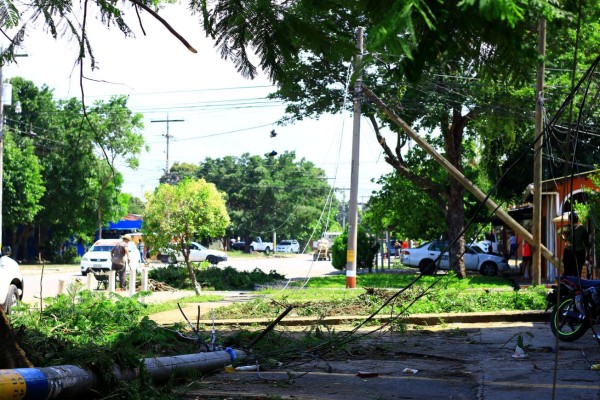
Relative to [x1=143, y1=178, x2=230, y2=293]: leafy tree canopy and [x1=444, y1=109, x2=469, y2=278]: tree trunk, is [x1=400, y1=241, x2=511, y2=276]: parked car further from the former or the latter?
[x1=143, y1=178, x2=230, y2=293]: leafy tree canopy

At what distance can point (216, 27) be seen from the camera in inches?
277

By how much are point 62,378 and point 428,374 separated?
14.3 ft

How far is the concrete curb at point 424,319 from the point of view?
14273 millimetres

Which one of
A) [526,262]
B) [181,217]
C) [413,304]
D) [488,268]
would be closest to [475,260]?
[488,268]

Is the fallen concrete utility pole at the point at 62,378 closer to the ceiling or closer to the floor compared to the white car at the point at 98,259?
closer to the floor

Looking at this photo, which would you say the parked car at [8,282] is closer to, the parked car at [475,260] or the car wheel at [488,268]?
the parked car at [475,260]

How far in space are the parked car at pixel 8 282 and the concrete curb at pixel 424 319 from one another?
331 centimetres

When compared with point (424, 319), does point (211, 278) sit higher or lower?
higher

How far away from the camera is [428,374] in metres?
9.52

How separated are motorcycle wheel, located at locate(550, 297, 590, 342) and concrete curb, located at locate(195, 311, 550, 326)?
2809 millimetres

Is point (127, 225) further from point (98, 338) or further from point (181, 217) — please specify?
point (98, 338)

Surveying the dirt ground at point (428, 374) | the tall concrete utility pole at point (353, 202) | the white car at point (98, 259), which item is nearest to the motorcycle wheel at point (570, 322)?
the dirt ground at point (428, 374)

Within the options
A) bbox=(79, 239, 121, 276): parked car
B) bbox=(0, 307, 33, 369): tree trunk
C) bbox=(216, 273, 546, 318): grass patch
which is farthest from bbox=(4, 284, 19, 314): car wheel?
bbox=(79, 239, 121, 276): parked car

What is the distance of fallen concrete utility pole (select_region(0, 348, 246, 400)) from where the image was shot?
6.23m
